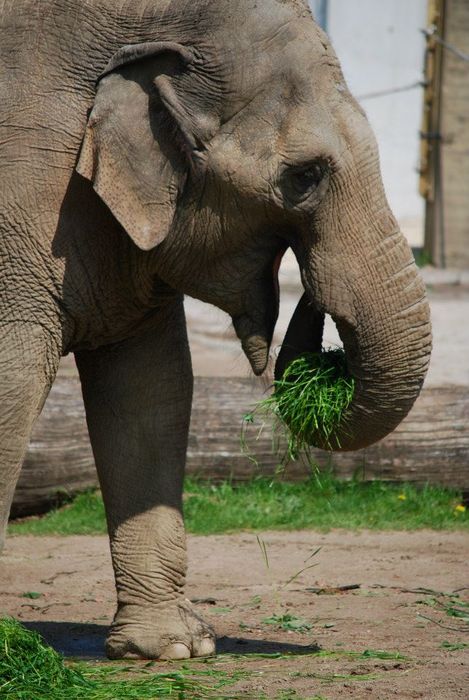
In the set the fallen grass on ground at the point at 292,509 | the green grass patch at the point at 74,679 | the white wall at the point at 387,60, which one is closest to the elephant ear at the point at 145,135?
the green grass patch at the point at 74,679

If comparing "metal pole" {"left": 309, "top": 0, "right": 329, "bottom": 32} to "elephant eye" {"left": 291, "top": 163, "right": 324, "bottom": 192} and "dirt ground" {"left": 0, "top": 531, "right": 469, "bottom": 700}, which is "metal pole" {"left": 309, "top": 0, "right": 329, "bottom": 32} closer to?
"dirt ground" {"left": 0, "top": 531, "right": 469, "bottom": 700}

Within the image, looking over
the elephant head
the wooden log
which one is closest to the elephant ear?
the elephant head

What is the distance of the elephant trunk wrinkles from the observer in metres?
4.24

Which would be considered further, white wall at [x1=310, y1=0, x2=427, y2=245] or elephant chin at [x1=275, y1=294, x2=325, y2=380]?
white wall at [x1=310, y1=0, x2=427, y2=245]

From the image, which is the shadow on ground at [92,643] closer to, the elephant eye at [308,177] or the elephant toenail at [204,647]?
the elephant toenail at [204,647]

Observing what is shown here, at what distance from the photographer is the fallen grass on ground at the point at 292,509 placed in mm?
7113

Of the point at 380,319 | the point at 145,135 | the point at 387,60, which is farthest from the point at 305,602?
the point at 387,60

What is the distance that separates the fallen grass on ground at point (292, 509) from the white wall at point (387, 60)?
478 inches

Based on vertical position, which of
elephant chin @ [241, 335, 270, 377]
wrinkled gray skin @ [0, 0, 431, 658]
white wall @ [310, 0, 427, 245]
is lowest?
elephant chin @ [241, 335, 270, 377]

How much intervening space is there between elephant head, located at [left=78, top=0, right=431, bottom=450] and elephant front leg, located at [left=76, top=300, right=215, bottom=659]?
841mm

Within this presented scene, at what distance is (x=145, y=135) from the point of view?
4320 mm

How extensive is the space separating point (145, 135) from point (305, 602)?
7.67ft

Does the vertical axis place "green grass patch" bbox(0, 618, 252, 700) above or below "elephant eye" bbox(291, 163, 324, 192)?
below

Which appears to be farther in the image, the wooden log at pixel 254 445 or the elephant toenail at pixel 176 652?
the wooden log at pixel 254 445
